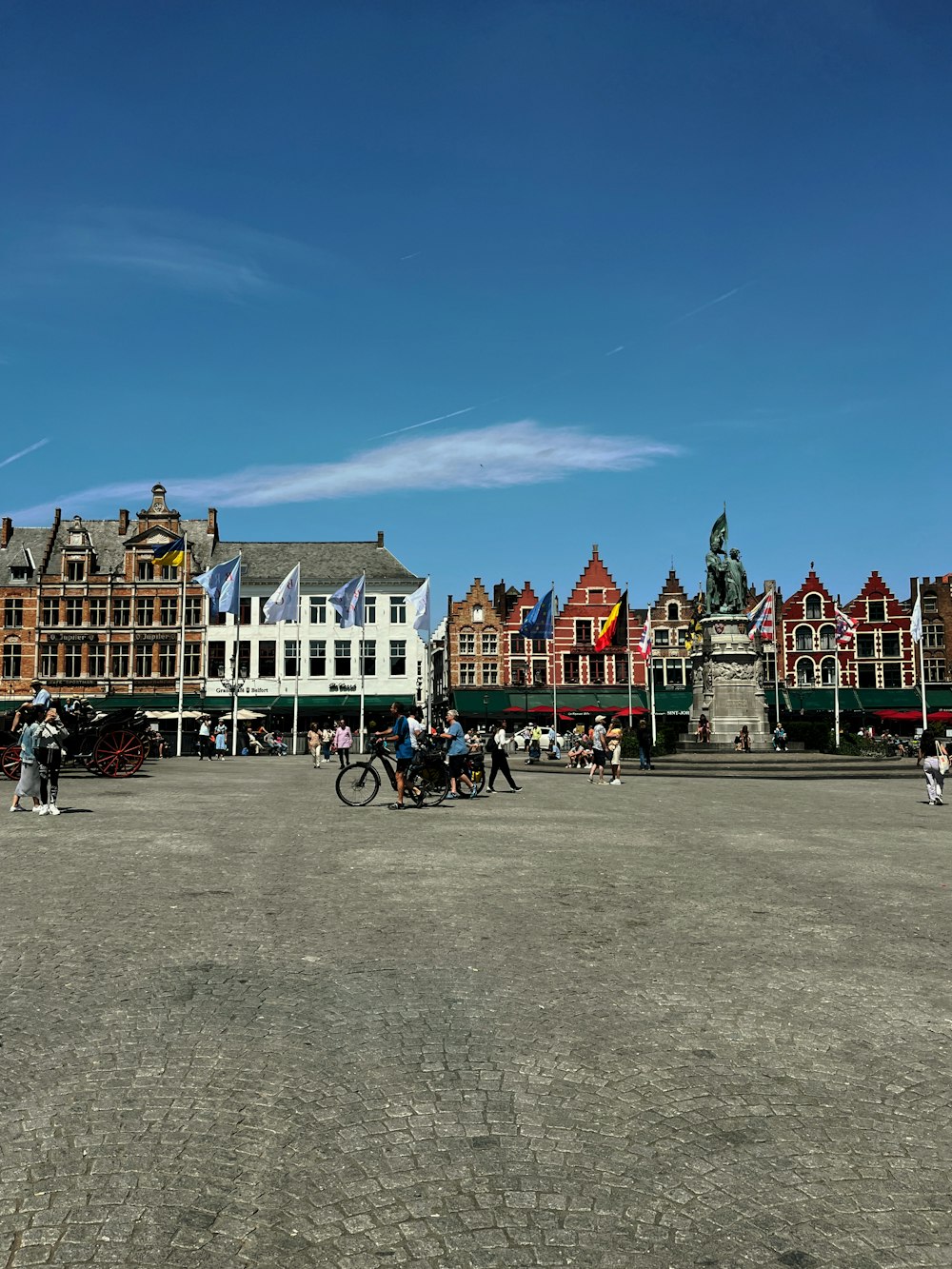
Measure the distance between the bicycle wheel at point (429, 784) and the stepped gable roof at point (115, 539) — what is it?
4866cm

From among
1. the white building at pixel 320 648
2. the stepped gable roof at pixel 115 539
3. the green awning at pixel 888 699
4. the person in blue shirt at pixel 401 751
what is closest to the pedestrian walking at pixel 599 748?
the person in blue shirt at pixel 401 751

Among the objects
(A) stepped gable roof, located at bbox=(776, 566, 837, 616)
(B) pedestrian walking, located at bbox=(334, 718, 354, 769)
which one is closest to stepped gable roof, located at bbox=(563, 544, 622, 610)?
(A) stepped gable roof, located at bbox=(776, 566, 837, 616)

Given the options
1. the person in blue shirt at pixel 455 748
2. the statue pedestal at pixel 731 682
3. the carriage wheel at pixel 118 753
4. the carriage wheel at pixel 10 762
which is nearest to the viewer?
the person in blue shirt at pixel 455 748

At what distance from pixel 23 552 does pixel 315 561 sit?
18755 mm

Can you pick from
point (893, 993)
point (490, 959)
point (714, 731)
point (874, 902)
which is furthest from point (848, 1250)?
point (714, 731)

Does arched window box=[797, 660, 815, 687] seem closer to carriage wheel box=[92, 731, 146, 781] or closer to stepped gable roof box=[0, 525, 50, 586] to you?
stepped gable roof box=[0, 525, 50, 586]

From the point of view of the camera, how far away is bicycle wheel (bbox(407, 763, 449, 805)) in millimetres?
16781

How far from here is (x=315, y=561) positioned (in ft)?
218

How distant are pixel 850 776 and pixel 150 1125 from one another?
2650 cm

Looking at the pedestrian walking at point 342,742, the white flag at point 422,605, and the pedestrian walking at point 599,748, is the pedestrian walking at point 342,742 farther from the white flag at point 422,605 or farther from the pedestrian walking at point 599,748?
the white flag at point 422,605

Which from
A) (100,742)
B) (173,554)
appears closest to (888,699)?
(173,554)

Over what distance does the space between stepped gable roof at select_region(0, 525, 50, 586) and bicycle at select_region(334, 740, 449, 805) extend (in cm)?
5211

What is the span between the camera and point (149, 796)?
18.1 metres

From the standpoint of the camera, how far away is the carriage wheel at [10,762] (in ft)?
69.6
